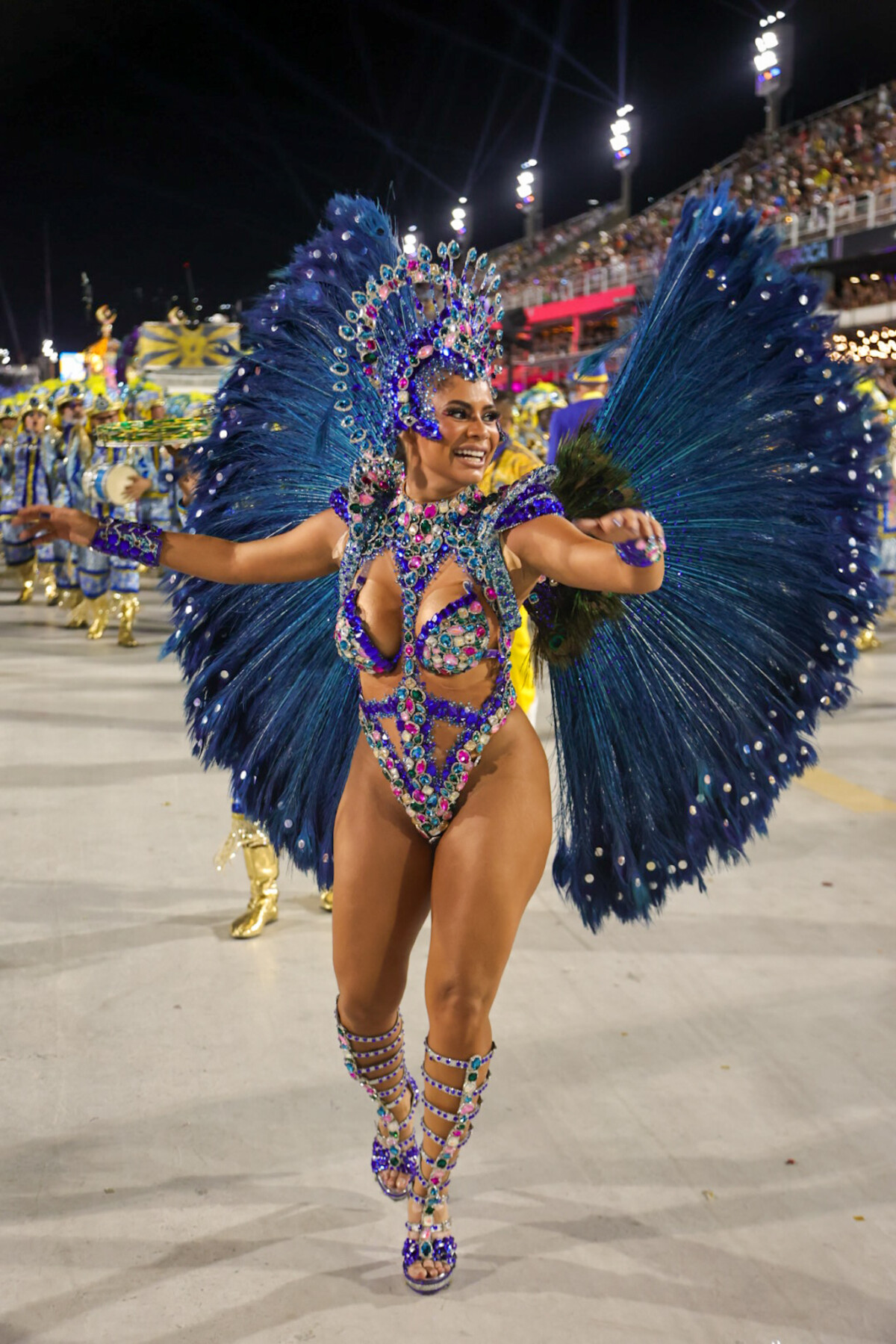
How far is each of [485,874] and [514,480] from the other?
204 cm

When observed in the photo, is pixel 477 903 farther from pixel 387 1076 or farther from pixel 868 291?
pixel 868 291

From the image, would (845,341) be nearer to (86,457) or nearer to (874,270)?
(86,457)

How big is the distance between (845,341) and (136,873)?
3.00 metres

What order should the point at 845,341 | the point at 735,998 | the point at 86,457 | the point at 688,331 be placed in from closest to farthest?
1. the point at 688,331
2. the point at 845,341
3. the point at 735,998
4. the point at 86,457

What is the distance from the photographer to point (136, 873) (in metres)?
4.39

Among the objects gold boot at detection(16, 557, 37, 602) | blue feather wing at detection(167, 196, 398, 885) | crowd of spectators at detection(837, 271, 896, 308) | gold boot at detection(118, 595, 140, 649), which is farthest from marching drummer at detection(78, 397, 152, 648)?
crowd of spectators at detection(837, 271, 896, 308)

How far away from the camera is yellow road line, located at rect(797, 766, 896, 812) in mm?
5289

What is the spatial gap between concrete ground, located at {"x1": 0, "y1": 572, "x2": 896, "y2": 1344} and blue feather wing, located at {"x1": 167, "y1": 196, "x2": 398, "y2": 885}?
67cm

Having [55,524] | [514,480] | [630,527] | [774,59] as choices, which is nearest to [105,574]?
[514,480]

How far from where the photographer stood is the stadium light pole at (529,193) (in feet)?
137

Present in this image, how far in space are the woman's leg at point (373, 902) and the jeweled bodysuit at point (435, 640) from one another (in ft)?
0.18

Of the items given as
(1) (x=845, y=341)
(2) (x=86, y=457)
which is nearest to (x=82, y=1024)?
(1) (x=845, y=341)

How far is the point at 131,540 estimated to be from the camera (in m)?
2.39

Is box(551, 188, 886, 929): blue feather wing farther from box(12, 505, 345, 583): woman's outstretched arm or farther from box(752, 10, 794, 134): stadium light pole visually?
box(752, 10, 794, 134): stadium light pole
